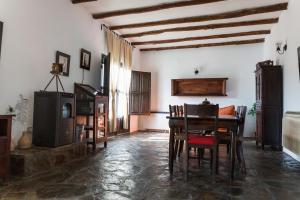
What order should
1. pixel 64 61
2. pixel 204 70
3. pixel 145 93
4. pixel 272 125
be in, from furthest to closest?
pixel 204 70 → pixel 145 93 → pixel 272 125 → pixel 64 61

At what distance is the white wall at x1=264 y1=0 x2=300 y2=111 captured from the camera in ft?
13.8

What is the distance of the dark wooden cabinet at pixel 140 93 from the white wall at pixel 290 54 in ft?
12.4

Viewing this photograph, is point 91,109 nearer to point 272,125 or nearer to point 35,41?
point 35,41

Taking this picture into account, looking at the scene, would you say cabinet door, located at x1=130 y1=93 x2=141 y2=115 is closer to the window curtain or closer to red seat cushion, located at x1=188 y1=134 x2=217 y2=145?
the window curtain

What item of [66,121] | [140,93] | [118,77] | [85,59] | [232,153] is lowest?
[232,153]

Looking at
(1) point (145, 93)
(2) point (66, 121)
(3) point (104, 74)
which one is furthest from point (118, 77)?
(2) point (66, 121)

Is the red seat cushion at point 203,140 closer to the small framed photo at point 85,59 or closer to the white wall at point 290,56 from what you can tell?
the white wall at point 290,56

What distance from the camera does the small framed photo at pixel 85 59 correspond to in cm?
501

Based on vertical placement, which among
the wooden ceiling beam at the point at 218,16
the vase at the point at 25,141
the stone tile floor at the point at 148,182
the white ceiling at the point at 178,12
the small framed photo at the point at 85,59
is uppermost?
the white ceiling at the point at 178,12

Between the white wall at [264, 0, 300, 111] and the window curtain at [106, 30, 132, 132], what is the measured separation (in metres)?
3.93

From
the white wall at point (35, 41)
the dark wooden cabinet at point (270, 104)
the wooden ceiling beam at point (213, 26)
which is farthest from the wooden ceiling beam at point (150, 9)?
the dark wooden cabinet at point (270, 104)

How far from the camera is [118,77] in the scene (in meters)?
6.49

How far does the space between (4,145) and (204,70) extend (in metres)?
6.33

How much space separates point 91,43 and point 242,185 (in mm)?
4238
